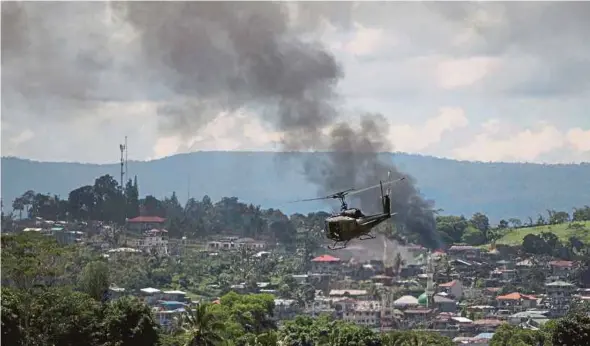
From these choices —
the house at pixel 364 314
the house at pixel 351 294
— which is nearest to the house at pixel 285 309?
the house at pixel 364 314

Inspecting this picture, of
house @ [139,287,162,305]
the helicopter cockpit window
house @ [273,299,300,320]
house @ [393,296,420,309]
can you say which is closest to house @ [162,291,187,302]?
house @ [139,287,162,305]

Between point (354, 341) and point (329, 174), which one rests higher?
point (329, 174)

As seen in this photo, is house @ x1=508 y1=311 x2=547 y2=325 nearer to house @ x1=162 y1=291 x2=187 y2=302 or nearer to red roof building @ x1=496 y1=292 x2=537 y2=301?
red roof building @ x1=496 y1=292 x2=537 y2=301

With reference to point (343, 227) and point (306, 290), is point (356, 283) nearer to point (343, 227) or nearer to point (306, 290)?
point (306, 290)

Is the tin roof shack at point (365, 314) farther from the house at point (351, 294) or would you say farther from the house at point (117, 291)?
the house at point (117, 291)

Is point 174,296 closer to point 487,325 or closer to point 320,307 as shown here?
point 320,307

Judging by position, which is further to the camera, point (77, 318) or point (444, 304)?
point (444, 304)

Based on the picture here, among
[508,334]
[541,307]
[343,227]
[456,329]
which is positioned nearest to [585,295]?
[541,307]

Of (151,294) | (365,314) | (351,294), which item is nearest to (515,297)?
(351,294)
